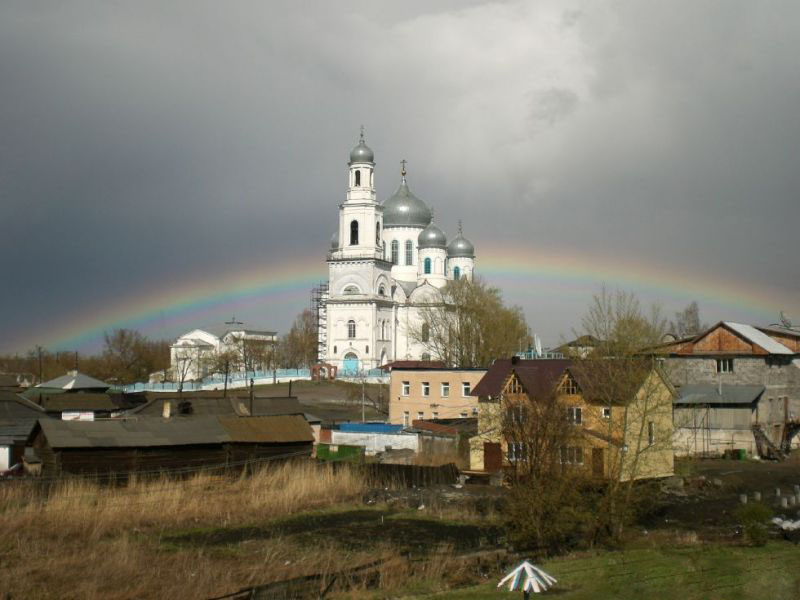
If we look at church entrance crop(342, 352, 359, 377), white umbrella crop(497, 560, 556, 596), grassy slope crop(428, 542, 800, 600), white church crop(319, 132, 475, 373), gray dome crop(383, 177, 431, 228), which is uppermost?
gray dome crop(383, 177, 431, 228)

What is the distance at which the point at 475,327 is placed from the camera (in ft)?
224

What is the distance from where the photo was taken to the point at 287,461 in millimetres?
39094

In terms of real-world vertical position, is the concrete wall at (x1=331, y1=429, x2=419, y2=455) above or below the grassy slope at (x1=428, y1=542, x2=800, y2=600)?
above

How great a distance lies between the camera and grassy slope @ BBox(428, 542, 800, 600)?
19156mm

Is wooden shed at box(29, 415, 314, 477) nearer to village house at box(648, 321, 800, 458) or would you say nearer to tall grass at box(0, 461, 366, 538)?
tall grass at box(0, 461, 366, 538)

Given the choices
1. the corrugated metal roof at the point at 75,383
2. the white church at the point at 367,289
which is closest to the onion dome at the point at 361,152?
the white church at the point at 367,289

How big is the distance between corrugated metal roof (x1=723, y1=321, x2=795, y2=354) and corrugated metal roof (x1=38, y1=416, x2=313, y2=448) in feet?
74.1

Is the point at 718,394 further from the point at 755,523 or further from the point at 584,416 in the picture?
the point at 755,523

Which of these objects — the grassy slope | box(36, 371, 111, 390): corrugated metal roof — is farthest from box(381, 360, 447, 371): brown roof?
the grassy slope

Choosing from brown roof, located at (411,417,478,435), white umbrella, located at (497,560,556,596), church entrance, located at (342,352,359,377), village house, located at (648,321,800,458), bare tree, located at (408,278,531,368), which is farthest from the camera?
church entrance, located at (342,352,359,377)

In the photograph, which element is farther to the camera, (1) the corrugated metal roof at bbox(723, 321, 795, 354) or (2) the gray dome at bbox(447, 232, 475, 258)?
(2) the gray dome at bbox(447, 232, 475, 258)

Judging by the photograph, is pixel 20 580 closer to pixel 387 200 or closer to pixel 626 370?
pixel 626 370

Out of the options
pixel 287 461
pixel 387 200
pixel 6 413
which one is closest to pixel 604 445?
pixel 287 461

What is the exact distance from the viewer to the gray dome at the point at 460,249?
10119 centimetres
